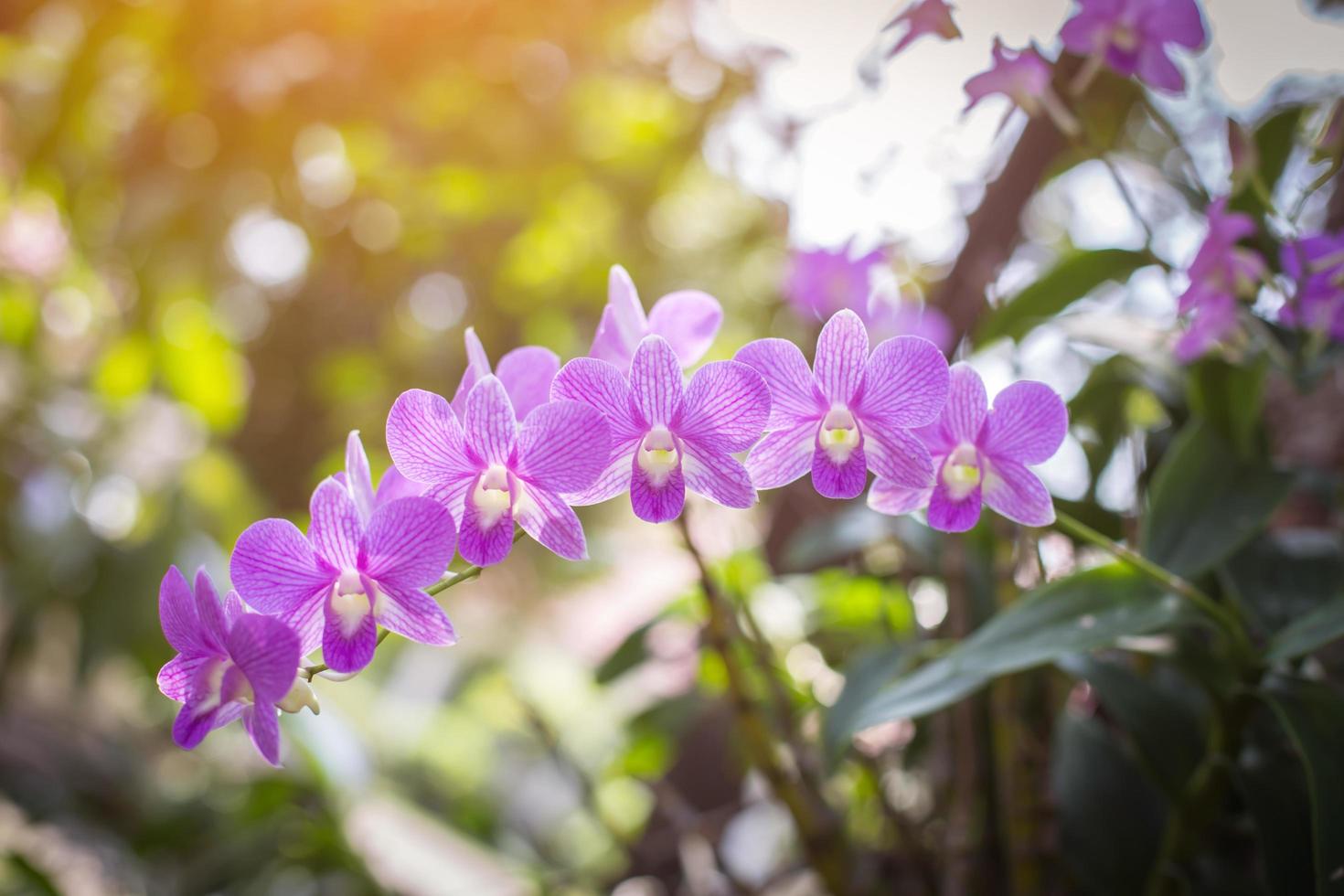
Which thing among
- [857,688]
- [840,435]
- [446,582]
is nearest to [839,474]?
[840,435]

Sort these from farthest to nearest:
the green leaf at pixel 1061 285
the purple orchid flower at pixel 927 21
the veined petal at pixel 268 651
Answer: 1. the green leaf at pixel 1061 285
2. the purple orchid flower at pixel 927 21
3. the veined petal at pixel 268 651

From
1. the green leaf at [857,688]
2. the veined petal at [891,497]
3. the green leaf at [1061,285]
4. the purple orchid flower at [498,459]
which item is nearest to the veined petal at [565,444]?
the purple orchid flower at [498,459]

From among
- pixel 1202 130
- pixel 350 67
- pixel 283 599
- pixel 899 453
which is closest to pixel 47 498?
pixel 350 67

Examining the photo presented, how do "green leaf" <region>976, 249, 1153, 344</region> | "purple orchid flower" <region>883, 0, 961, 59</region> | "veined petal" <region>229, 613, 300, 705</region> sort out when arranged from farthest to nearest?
"green leaf" <region>976, 249, 1153, 344</region> < "purple orchid flower" <region>883, 0, 961, 59</region> < "veined petal" <region>229, 613, 300, 705</region>

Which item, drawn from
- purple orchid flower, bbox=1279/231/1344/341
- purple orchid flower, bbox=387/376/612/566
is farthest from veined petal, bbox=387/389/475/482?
purple orchid flower, bbox=1279/231/1344/341

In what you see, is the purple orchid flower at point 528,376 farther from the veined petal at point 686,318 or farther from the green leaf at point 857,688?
the green leaf at point 857,688

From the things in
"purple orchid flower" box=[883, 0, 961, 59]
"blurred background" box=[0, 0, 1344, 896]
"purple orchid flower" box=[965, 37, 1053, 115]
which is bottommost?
"blurred background" box=[0, 0, 1344, 896]

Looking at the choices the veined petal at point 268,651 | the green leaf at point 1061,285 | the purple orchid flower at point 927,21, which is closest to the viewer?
the veined petal at point 268,651

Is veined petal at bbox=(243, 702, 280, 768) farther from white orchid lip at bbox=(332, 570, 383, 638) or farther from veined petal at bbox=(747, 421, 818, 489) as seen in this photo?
veined petal at bbox=(747, 421, 818, 489)
